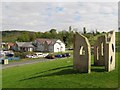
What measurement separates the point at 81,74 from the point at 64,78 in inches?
69.6

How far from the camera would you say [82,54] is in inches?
915

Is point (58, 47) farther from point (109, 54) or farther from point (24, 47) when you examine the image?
point (109, 54)

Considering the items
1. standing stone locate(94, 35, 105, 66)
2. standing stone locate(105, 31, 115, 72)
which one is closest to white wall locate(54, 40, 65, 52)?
standing stone locate(94, 35, 105, 66)

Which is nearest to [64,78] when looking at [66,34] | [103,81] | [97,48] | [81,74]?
[81,74]

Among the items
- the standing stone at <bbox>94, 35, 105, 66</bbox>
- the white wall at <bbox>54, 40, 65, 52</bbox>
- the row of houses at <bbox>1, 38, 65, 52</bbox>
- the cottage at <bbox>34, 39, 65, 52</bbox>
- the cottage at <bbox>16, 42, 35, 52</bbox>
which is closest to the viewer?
the standing stone at <bbox>94, 35, 105, 66</bbox>

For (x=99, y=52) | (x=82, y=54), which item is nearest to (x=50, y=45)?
(x=99, y=52)

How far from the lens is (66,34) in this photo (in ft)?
322

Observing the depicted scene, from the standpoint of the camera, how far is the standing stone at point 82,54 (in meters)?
22.6

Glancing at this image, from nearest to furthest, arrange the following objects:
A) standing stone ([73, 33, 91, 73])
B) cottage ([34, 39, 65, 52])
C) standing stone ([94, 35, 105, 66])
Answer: standing stone ([73, 33, 91, 73]), standing stone ([94, 35, 105, 66]), cottage ([34, 39, 65, 52])

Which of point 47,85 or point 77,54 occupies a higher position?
point 77,54

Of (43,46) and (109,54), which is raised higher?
(43,46)

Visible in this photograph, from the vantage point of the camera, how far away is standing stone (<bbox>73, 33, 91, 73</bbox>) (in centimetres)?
2264

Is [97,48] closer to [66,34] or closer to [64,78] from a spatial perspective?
[64,78]

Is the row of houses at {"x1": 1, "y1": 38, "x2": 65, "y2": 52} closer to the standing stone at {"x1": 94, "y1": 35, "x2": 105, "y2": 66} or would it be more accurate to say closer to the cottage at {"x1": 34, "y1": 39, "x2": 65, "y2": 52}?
the cottage at {"x1": 34, "y1": 39, "x2": 65, "y2": 52}
